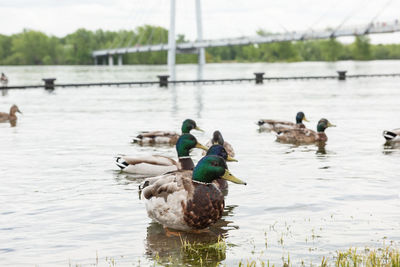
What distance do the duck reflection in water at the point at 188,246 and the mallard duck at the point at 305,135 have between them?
9205 mm

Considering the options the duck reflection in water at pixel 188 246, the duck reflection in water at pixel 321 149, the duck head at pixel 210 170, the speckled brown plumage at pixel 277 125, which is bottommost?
the duck reflection in water at pixel 188 246

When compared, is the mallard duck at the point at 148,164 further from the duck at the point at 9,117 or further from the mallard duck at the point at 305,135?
the duck at the point at 9,117

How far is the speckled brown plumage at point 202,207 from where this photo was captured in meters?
8.03

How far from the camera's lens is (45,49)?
191500 millimetres

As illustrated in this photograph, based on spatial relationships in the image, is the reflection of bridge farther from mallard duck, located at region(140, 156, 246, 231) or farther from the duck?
mallard duck, located at region(140, 156, 246, 231)

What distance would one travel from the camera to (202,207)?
316 inches

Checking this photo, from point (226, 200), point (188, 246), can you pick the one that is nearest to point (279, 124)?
point (226, 200)

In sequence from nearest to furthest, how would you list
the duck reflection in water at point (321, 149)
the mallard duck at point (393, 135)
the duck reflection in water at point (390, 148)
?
the duck reflection in water at point (390, 148) → the duck reflection in water at point (321, 149) → the mallard duck at point (393, 135)

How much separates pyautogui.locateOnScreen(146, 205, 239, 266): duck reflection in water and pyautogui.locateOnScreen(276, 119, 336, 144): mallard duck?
9205mm

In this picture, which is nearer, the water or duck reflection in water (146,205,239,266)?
duck reflection in water (146,205,239,266)

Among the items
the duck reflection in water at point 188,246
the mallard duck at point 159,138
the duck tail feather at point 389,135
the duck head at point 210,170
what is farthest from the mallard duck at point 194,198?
the duck tail feather at point 389,135

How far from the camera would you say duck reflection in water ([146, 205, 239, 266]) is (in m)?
7.51

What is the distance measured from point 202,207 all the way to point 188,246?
1.70 ft

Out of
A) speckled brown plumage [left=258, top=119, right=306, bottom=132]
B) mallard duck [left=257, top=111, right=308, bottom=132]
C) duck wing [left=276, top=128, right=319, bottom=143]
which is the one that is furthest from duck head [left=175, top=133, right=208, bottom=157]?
speckled brown plumage [left=258, top=119, right=306, bottom=132]
